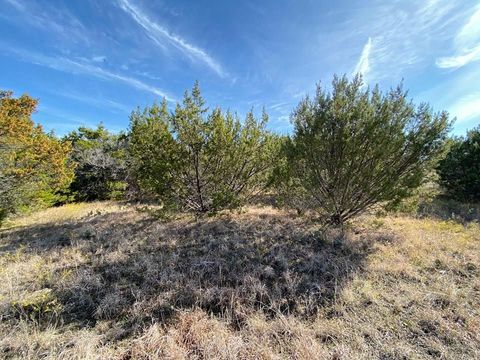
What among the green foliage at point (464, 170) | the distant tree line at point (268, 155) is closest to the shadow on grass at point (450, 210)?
the green foliage at point (464, 170)

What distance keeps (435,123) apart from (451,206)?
7476 mm

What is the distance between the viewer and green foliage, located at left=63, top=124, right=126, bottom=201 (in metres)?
14.1

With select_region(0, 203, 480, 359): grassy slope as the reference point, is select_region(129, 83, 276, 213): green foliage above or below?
above

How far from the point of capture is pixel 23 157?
7961mm

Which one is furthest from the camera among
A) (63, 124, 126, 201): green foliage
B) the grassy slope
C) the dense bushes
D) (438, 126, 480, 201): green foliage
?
(63, 124, 126, 201): green foliage

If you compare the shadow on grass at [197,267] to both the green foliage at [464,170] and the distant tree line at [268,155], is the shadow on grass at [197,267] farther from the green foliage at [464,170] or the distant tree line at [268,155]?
the green foliage at [464,170]

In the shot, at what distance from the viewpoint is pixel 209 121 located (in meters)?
6.05

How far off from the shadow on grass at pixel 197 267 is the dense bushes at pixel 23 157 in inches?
62.5

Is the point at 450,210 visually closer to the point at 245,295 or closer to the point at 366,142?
the point at 366,142

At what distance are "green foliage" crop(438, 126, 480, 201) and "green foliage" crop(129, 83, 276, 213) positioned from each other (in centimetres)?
1009

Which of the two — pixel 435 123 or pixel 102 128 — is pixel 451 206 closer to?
pixel 435 123

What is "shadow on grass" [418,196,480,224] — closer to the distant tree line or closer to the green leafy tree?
the distant tree line

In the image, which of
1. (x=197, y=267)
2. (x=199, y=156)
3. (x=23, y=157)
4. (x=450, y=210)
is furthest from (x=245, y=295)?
(x=450, y=210)

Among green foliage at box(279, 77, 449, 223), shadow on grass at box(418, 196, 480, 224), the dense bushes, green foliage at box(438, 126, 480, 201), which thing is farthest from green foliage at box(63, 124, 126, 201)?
green foliage at box(438, 126, 480, 201)
